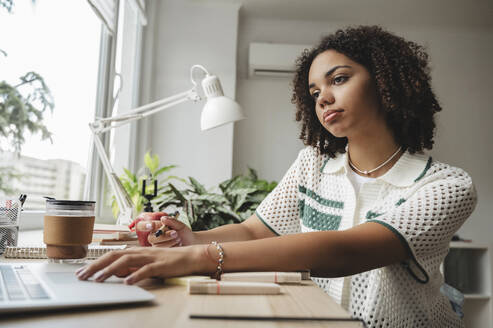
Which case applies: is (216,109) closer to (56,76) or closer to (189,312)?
(56,76)

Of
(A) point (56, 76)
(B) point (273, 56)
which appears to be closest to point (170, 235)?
(A) point (56, 76)

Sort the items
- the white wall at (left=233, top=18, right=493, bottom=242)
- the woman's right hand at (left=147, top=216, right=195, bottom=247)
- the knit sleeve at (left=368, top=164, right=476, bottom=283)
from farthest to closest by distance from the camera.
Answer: the white wall at (left=233, top=18, right=493, bottom=242)
the woman's right hand at (left=147, top=216, right=195, bottom=247)
the knit sleeve at (left=368, top=164, right=476, bottom=283)

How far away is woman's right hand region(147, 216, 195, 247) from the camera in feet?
3.09

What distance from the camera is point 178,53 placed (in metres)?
3.17

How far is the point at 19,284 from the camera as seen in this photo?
1.61 ft

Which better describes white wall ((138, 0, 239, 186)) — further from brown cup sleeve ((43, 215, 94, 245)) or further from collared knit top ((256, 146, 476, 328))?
brown cup sleeve ((43, 215, 94, 245))

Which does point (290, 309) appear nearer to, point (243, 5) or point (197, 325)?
point (197, 325)

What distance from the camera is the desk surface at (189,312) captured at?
384 mm

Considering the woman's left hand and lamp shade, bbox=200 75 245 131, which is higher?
lamp shade, bbox=200 75 245 131

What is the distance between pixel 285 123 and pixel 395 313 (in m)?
2.61

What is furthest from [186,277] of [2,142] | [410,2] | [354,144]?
[410,2]

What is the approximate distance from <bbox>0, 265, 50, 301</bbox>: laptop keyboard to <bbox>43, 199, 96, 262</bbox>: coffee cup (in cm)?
9

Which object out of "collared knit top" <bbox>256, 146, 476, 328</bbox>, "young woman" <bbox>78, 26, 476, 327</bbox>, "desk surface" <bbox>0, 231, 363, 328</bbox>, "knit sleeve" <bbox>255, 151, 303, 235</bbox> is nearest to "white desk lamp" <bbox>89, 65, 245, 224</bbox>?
"young woman" <bbox>78, 26, 476, 327</bbox>

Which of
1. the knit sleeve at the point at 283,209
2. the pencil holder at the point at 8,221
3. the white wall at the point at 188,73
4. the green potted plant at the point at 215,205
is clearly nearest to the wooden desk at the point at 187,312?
the pencil holder at the point at 8,221
